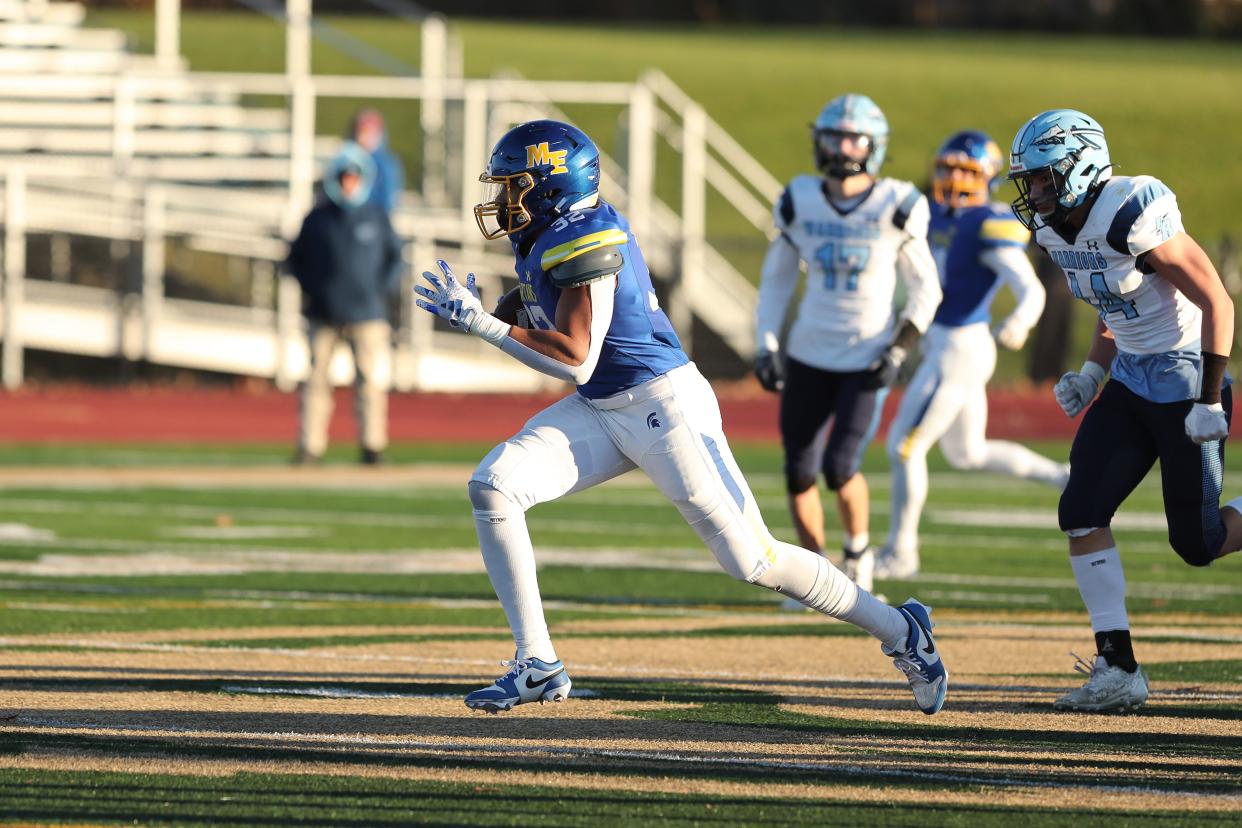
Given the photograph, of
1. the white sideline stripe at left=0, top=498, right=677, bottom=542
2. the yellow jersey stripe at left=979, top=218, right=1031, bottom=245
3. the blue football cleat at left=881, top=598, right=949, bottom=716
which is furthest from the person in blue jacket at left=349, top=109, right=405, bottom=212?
the blue football cleat at left=881, top=598, right=949, bottom=716

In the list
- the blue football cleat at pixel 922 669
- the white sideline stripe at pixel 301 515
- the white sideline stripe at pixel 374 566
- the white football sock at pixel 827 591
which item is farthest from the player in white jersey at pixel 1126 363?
the white sideline stripe at pixel 301 515

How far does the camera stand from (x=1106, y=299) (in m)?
6.79

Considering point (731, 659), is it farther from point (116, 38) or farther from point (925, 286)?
point (116, 38)

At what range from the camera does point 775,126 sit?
3884cm

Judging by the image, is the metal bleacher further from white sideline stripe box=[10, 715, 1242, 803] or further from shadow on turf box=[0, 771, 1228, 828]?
shadow on turf box=[0, 771, 1228, 828]

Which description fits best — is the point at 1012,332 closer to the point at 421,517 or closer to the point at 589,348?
the point at 421,517

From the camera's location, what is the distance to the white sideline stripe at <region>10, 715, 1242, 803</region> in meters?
5.60

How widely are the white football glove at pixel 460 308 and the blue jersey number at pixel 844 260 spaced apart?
3.29 m

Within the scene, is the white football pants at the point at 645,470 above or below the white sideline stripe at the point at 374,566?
above

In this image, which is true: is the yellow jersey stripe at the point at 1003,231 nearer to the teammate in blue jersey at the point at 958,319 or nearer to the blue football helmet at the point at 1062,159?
the teammate in blue jersey at the point at 958,319

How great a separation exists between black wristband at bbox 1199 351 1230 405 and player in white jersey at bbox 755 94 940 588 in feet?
8.61

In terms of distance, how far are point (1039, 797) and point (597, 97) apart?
55.9 ft

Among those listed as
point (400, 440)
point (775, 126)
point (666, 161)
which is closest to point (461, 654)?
point (400, 440)

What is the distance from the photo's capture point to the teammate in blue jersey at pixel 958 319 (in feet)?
33.5
